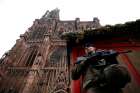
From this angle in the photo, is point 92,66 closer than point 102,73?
No

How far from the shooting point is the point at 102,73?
10.2 feet

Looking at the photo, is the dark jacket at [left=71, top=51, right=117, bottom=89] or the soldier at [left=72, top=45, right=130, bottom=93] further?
the dark jacket at [left=71, top=51, right=117, bottom=89]

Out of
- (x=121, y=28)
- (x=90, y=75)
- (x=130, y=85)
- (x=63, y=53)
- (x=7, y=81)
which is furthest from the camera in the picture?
(x=63, y=53)

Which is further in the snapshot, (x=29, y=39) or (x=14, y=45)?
(x=29, y=39)

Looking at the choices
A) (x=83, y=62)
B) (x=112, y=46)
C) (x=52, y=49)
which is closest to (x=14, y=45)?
(x=52, y=49)

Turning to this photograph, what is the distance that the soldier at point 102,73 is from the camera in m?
2.99

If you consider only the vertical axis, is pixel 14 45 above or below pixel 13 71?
above

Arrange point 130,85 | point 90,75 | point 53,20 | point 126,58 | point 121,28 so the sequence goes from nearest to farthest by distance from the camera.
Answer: point 90,75
point 130,85
point 126,58
point 121,28
point 53,20

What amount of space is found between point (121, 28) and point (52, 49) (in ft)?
63.0

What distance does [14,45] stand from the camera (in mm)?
24141

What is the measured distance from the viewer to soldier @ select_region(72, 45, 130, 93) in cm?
299

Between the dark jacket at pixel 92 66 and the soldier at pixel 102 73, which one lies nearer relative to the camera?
the soldier at pixel 102 73

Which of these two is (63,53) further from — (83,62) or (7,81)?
(83,62)

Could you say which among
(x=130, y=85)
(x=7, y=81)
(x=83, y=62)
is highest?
(x=83, y=62)
